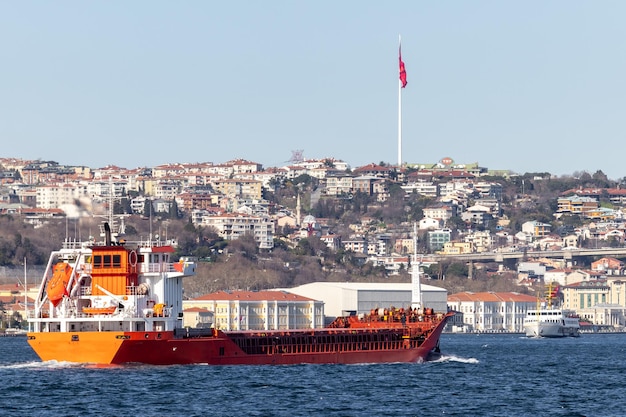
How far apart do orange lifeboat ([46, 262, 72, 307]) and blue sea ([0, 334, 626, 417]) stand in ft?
8.47

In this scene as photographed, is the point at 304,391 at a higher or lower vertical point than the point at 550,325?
higher

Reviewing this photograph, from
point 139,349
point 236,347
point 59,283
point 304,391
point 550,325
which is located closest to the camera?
point 304,391

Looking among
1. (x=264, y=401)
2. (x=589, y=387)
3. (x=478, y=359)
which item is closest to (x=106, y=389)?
(x=264, y=401)

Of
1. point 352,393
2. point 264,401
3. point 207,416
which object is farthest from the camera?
point 352,393

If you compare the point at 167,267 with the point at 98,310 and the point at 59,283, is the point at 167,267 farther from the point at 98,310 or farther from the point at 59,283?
the point at 59,283

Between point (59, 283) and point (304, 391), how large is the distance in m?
12.5

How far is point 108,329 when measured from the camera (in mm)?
64250

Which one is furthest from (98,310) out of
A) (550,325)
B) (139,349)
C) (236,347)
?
(550,325)

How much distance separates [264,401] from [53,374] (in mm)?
10559

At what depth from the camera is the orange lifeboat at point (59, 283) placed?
64.8 metres

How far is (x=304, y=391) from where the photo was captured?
2267 inches

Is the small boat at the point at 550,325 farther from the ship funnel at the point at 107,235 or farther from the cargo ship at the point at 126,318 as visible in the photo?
the ship funnel at the point at 107,235

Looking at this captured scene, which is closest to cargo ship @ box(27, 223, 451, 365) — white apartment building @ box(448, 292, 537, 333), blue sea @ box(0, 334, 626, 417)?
blue sea @ box(0, 334, 626, 417)

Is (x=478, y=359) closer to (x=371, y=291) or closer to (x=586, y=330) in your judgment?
(x=371, y=291)
